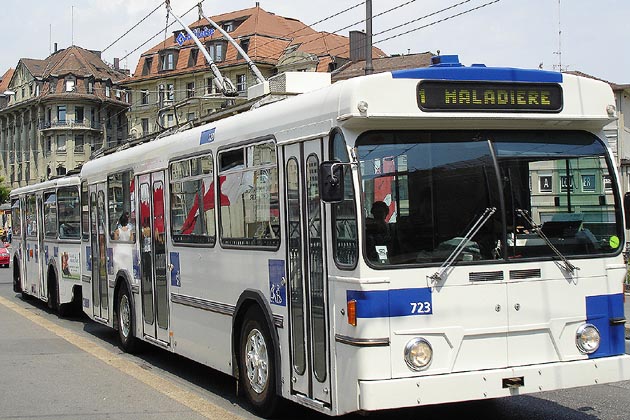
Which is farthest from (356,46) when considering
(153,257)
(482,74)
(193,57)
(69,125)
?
(482,74)

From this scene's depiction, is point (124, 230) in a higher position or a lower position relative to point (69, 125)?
lower

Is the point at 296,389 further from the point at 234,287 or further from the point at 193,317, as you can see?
the point at 193,317

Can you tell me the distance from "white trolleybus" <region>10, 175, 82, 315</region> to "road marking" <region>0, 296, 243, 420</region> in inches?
40.3

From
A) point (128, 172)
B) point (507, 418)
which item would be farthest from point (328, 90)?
point (128, 172)

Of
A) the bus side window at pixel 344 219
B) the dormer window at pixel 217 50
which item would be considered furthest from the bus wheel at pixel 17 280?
the dormer window at pixel 217 50

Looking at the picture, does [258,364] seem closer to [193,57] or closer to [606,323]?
[606,323]

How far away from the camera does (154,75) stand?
7588 cm

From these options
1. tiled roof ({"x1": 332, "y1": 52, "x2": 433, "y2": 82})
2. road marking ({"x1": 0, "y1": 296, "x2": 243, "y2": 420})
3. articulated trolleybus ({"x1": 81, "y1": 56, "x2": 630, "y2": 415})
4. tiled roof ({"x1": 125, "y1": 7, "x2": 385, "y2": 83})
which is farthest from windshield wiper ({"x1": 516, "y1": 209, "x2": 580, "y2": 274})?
tiled roof ({"x1": 125, "y1": 7, "x2": 385, "y2": 83})

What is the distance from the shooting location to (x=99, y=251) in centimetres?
1410

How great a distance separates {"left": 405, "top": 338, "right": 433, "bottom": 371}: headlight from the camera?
21.1 feet

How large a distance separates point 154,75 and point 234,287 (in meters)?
69.5

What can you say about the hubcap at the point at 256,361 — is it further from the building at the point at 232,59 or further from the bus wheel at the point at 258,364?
the building at the point at 232,59

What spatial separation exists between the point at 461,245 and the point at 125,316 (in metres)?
7.23

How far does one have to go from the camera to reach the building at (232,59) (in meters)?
63.0
